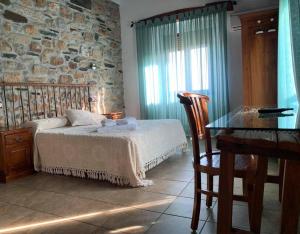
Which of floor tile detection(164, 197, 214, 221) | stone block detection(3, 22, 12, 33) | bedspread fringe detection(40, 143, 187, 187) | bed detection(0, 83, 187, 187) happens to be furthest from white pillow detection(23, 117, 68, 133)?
floor tile detection(164, 197, 214, 221)

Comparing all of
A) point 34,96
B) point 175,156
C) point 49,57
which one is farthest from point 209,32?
point 34,96

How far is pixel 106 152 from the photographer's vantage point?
2.63 meters

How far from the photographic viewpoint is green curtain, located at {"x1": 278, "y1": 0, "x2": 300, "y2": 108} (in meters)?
2.25

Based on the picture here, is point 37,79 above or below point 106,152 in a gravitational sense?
above

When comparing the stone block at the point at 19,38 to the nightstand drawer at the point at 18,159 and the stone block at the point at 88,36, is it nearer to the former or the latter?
the stone block at the point at 88,36

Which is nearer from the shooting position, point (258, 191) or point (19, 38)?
point (258, 191)

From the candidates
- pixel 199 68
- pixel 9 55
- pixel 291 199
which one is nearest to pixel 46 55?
pixel 9 55

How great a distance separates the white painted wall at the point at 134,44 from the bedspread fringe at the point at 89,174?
9.65 ft

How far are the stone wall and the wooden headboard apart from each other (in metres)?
0.11

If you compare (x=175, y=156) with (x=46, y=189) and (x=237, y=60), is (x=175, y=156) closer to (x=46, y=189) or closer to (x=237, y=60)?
(x=46, y=189)

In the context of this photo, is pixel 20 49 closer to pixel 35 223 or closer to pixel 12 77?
pixel 12 77

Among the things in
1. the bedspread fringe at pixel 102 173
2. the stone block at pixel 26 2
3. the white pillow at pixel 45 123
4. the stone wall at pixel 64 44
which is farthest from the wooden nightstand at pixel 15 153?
the stone block at pixel 26 2

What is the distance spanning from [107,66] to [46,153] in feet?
9.28

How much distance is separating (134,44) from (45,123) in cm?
309
